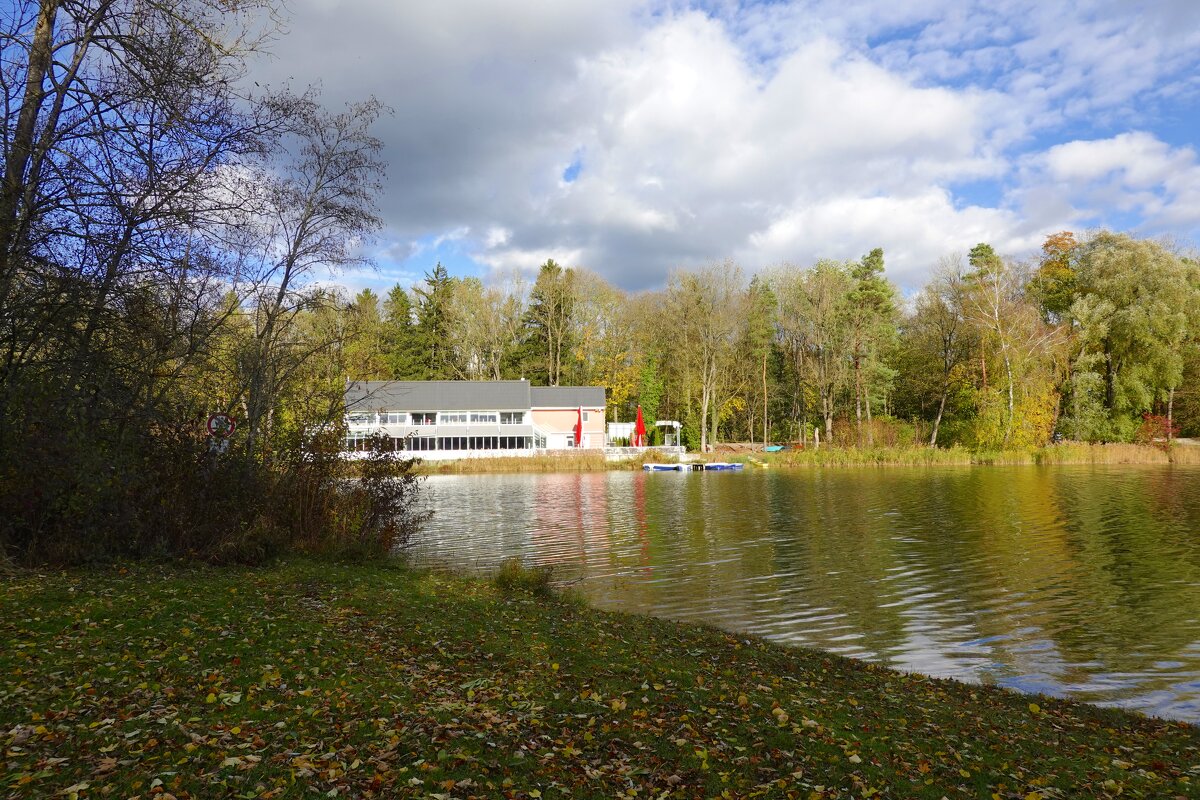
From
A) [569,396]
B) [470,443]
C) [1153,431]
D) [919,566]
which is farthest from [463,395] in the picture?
[1153,431]

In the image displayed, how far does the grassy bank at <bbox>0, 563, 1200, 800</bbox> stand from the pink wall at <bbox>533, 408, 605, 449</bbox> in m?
53.7

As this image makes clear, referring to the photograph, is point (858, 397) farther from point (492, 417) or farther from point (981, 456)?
point (492, 417)

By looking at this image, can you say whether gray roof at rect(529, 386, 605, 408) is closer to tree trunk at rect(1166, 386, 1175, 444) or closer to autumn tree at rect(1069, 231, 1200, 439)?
autumn tree at rect(1069, 231, 1200, 439)

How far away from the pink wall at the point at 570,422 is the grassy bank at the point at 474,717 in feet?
176

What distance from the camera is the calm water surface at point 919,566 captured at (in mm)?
10062

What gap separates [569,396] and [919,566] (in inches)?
1885

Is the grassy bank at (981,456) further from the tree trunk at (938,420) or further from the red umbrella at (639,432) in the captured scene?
the red umbrella at (639,432)

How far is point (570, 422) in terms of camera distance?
6388cm

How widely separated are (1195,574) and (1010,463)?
37.7m

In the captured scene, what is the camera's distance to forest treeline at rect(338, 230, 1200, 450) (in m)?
49.8

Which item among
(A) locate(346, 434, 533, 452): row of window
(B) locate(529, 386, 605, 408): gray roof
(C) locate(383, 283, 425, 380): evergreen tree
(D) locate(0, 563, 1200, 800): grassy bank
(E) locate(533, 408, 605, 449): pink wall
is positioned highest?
(C) locate(383, 283, 425, 380): evergreen tree

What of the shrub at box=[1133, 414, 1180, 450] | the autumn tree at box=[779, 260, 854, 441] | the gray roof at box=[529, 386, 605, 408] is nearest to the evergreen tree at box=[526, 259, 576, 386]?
the gray roof at box=[529, 386, 605, 408]

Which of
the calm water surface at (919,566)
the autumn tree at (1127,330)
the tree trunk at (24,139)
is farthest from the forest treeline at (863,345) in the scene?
the tree trunk at (24,139)

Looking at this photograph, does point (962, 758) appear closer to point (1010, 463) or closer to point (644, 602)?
point (644, 602)
